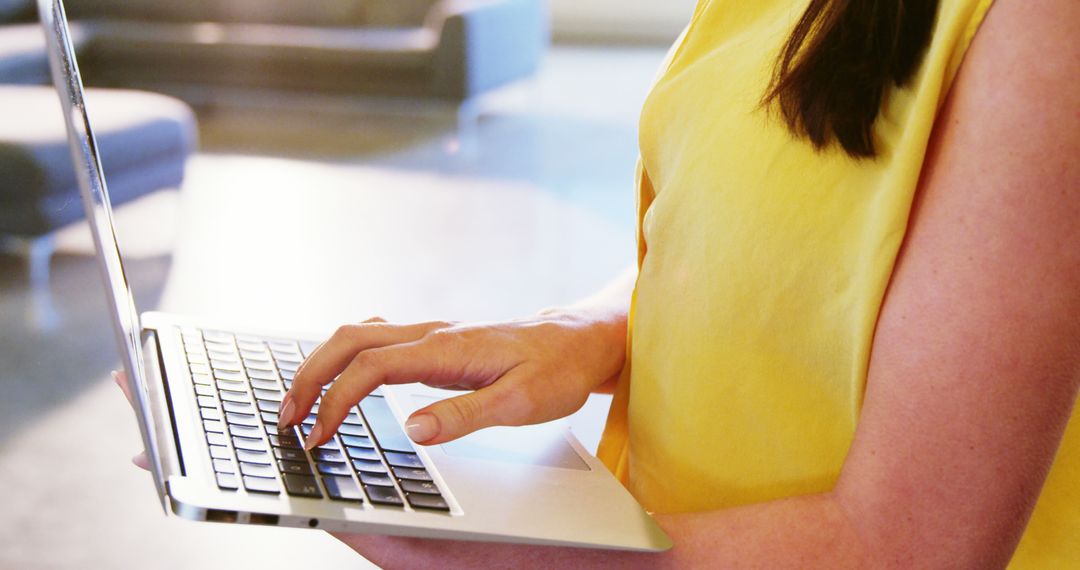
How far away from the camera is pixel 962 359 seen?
48 cm

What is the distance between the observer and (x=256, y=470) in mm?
600

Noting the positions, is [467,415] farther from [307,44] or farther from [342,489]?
[307,44]

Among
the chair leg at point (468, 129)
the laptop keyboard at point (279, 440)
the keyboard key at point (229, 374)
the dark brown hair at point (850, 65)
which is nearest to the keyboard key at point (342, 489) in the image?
the laptop keyboard at point (279, 440)

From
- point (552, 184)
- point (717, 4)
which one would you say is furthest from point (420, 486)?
point (552, 184)

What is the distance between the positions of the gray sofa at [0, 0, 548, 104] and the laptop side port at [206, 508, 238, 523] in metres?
4.80

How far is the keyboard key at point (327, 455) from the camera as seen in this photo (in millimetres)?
630

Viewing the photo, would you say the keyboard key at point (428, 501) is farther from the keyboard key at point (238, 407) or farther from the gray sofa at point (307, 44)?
the gray sofa at point (307, 44)

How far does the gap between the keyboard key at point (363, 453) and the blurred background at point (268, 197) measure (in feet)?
1.01

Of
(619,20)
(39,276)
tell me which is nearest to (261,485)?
(39,276)

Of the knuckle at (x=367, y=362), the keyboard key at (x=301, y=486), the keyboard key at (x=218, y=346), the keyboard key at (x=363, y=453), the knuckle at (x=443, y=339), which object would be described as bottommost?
the keyboard key at (x=218, y=346)

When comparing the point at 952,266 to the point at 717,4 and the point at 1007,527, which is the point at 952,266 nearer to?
the point at 1007,527

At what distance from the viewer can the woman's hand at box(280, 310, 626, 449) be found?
637 mm

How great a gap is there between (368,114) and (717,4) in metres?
5.31

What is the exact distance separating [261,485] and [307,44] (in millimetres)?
5199
